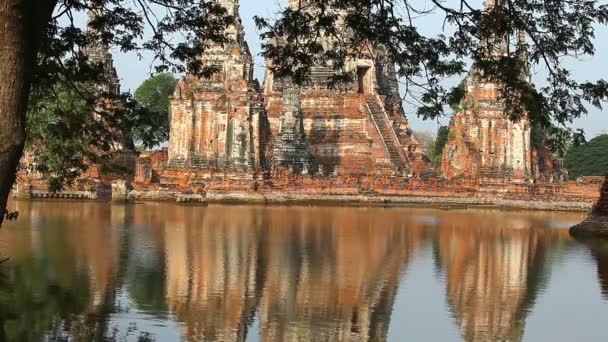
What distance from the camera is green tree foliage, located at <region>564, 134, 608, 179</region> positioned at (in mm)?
56600

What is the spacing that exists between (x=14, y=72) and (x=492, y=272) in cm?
993

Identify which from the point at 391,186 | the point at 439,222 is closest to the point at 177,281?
the point at 439,222

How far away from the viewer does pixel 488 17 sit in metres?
9.48

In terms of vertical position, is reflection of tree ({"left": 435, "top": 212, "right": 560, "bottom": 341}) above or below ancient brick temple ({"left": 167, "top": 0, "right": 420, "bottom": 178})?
below

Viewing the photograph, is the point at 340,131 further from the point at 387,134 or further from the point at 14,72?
the point at 14,72

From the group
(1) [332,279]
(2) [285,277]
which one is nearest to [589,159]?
(1) [332,279]

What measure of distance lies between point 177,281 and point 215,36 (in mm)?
3207

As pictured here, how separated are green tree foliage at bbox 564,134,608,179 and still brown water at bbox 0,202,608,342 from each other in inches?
1409

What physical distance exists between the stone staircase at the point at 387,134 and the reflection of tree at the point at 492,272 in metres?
13.4

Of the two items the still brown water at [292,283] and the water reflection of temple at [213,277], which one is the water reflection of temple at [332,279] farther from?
the water reflection of temple at [213,277]

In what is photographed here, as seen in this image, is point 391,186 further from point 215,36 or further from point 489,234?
point 215,36

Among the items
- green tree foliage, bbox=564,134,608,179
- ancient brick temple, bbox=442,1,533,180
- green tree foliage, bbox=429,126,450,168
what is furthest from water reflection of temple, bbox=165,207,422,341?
green tree foliage, bbox=429,126,450,168

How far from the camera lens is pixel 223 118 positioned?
1372 inches

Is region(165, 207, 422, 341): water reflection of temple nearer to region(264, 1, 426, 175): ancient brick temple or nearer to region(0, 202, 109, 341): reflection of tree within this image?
region(0, 202, 109, 341): reflection of tree
